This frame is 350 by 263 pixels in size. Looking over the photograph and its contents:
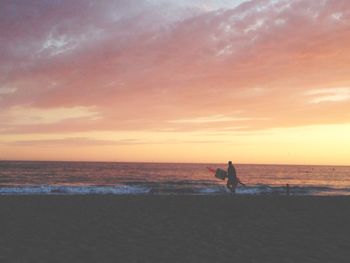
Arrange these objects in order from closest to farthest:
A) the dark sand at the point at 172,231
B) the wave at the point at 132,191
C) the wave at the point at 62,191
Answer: the dark sand at the point at 172,231
the wave at the point at 132,191
the wave at the point at 62,191

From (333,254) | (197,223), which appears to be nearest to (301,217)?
(197,223)

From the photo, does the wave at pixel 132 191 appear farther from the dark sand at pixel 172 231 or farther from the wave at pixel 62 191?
the dark sand at pixel 172 231

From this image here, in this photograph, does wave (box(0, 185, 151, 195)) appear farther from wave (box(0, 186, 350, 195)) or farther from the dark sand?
the dark sand

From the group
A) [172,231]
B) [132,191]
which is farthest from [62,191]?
[172,231]

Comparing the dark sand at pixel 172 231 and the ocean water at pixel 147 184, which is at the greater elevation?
the dark sand at pixel 172 231

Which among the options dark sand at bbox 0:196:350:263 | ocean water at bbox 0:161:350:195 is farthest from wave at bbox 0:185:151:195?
dark sand at bbox 0:196:350:263

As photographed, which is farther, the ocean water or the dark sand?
the ocean water

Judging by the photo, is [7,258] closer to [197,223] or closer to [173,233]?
[173,233]

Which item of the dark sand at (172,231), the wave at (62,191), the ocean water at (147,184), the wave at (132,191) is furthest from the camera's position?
the ocean water at (147,184)

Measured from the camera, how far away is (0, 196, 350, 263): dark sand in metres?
10.3

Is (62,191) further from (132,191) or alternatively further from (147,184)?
(147,184)

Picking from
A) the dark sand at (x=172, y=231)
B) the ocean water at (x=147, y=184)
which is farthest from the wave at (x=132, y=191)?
the dark sand at (x=172, y=231)

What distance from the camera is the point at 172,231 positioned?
13.5 metres

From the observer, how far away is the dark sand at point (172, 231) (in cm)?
1028
